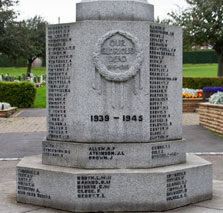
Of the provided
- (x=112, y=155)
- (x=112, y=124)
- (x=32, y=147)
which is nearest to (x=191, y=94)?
(x=32, y=147)

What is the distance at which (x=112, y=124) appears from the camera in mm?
5816

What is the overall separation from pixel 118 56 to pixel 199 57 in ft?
226

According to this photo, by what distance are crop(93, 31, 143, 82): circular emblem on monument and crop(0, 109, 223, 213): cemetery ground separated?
1.82 meters

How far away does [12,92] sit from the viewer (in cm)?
2316

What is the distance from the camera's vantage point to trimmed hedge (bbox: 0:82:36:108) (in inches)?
904

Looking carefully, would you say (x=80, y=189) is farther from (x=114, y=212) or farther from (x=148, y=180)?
(x=148, y=180)

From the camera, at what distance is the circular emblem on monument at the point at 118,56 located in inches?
225

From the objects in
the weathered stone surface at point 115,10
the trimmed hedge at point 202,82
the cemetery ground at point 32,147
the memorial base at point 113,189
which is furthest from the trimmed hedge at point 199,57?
the memorial base at point 113,189

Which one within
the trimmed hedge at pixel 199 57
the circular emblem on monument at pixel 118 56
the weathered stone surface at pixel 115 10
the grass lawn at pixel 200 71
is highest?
the trimmed hedge at pixel 199 57

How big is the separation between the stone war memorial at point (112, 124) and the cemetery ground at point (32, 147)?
23cm

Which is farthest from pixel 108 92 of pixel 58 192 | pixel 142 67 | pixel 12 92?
pixel 12 92

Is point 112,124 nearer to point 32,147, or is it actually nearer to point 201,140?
point 32,147

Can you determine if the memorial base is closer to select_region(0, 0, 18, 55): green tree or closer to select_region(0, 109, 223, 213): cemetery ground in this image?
select_region(0, 109, 223, 213): cemetery ground

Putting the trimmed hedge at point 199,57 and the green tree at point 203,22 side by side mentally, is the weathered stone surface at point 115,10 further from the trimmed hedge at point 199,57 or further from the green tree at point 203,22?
the trimmed hedge at point 199,57
